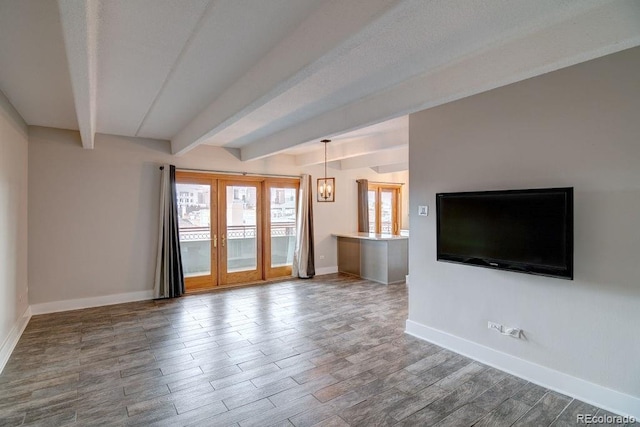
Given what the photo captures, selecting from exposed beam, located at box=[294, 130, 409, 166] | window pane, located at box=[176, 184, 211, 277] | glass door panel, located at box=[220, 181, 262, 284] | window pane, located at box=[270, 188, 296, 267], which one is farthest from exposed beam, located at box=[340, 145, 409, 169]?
window pane, located at box=[176, 184, 211, 277]

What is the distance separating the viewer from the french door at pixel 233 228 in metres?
6.12

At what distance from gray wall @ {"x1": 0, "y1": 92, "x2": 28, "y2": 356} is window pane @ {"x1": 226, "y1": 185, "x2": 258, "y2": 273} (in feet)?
9.98

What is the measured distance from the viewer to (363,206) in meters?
8.30

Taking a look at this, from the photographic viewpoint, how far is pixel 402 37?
2.17 metres

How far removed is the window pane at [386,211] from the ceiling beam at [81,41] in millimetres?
7345

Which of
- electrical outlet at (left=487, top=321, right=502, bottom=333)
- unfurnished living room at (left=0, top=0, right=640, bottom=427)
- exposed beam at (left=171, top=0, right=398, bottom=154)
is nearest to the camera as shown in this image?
exposed beam at (left=171, top=0, right=398, bottom=154)

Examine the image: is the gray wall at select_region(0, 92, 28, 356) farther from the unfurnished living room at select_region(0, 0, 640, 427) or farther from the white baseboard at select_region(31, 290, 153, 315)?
the white baseboard at select_region(31, 290, 153, 315)

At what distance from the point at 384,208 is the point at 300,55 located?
7.47 m

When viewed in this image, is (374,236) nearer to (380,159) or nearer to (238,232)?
(380,159)

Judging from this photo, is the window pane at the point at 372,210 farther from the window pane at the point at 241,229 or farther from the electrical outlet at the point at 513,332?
the electrical outlet at the point at 513,332

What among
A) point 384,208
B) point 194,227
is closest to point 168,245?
point 194,227

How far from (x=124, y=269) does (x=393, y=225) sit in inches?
268

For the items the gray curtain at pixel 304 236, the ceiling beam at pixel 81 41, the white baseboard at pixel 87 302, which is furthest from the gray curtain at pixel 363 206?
the ceiling beam at pixel 81 41

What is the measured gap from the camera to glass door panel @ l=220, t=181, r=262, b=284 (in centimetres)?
648
